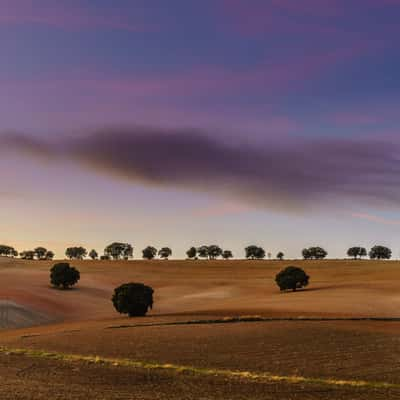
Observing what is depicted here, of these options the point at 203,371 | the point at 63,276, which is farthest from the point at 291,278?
the point at 203,371

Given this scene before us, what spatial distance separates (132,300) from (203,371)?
41249 mm

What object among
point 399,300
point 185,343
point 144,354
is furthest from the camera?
point 399,300

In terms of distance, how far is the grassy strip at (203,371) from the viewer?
29.0 metres

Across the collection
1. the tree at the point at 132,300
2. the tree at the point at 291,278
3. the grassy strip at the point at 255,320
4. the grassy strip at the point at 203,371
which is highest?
the tree at the point at 291,278

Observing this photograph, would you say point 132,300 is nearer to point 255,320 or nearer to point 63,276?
point 255,320

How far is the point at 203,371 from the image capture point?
107 feet

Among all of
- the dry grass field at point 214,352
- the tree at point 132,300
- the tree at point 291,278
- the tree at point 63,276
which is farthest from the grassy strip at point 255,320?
the tree at point 63,276

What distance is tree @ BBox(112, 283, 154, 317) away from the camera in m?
72.6

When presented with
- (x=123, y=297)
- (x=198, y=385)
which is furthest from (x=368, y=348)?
(x=123, y=297)

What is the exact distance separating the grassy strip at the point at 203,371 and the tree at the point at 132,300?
3034 cm

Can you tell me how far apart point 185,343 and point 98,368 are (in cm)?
1215

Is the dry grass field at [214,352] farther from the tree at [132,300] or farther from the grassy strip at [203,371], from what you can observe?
the tree at [132,300]

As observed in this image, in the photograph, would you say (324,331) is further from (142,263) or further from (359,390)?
(142,263)

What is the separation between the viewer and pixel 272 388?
27781mm
